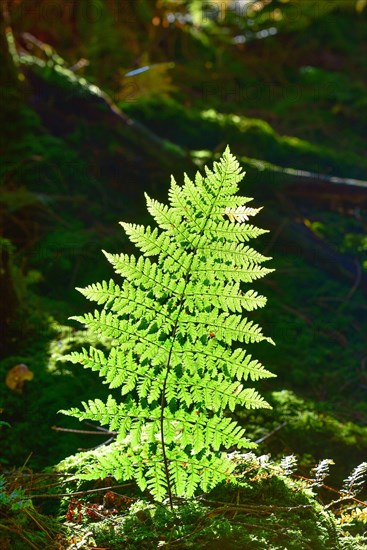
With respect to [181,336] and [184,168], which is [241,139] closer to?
[184,168]

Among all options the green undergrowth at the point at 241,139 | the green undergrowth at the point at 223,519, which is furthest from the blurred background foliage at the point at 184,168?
the green undergrowth at the point at 223,519

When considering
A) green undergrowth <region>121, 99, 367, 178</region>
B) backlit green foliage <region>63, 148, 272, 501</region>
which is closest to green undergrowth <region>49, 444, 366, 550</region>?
backlit green foliage <region>63, 148, 272, 501</region>

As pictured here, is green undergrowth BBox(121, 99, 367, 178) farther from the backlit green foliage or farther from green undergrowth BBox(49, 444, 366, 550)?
Result: green undergrowth BBox(49, 444, 366, 550)

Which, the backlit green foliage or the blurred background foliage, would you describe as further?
the blurred background foliage

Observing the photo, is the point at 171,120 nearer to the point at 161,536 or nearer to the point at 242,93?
the point at 242,93

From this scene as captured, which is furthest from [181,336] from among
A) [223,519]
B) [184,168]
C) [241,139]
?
[241,139]

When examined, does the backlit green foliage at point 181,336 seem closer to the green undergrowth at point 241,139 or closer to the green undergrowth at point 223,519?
the green undergrowth at point 223,519

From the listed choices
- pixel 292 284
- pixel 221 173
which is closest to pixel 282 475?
pixel 221 173
